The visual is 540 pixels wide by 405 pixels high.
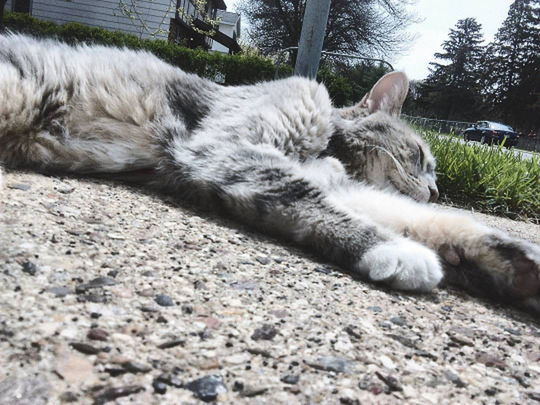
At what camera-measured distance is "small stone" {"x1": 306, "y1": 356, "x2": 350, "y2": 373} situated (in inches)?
35.8

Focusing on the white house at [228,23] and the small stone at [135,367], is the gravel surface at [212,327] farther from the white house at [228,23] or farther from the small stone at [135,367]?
the white house at [228,23]

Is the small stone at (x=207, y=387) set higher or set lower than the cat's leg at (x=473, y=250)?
lower

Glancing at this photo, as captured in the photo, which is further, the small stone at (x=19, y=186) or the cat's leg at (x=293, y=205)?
the small stone at (x=19, y=186)

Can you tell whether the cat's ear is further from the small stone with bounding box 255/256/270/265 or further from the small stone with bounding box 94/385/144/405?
the small stone with bounding box 94/385/144/405

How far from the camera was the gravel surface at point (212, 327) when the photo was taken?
79 cm

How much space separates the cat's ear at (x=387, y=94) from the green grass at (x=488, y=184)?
5.77ft

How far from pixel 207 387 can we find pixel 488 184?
429 centimetres

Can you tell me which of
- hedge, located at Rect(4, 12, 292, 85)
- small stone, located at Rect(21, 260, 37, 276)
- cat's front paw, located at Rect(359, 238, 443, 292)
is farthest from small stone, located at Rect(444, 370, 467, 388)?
hedge, located at Rect(4, 12, 292, 85)

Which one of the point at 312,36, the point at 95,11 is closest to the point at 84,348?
the point at 312,36

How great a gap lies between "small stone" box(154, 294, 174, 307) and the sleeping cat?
2.32ft

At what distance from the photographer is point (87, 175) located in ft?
7.06

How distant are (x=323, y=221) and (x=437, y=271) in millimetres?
430

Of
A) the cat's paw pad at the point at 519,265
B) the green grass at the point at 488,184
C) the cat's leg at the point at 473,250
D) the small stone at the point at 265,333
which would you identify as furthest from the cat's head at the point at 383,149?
the green grass at the point at 488,184

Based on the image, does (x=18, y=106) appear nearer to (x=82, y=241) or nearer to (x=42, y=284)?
(x=82, y=241)
